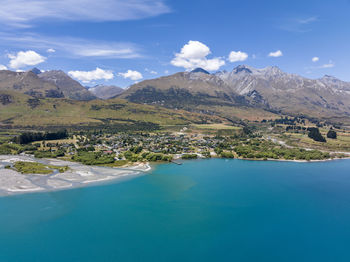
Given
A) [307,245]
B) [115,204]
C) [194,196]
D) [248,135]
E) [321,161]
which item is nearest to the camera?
[307,245]

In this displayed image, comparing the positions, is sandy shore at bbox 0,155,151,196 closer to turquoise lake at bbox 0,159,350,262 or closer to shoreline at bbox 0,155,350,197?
shoreline at bbox 0,155,350,197

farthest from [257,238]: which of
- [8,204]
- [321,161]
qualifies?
A: [321,161]

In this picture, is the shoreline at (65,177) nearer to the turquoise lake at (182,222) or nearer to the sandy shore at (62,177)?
the sandy shore at (62,177)

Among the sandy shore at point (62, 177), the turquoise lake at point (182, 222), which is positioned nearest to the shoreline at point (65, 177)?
the sandy shore at point (62, 177)

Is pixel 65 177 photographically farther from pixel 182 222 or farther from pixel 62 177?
pixel 182 222

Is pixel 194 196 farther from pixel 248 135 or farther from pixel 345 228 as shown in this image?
pixel 248 135
